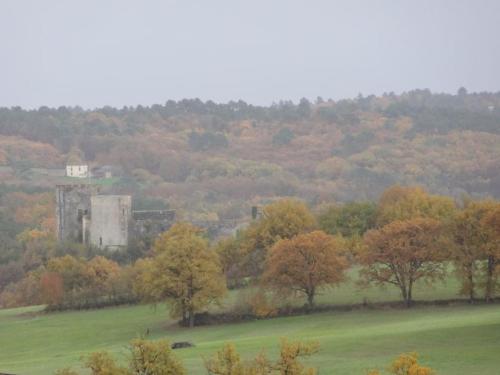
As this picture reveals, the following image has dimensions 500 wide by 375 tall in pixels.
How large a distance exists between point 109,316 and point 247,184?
11340 cm

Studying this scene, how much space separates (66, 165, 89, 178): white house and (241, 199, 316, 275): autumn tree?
92790mm

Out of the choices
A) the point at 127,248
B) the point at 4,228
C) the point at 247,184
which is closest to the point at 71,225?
the point at 127,248

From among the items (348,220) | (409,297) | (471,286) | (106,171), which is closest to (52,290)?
(348,220)

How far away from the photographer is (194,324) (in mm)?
63125

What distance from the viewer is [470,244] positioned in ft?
202

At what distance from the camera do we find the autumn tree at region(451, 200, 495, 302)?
59875 millimetres

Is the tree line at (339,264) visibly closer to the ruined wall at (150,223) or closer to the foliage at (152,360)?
the ruined wall at (150,223)

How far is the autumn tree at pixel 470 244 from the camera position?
59.9 metres

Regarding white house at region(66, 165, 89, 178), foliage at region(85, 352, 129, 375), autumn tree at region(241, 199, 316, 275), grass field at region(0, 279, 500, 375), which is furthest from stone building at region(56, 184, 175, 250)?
white house at region(66, 165, 89, 178)

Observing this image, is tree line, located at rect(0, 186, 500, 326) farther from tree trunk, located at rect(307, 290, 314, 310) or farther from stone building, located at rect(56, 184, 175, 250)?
stone building, located at rect(56, 184, 175, 250)

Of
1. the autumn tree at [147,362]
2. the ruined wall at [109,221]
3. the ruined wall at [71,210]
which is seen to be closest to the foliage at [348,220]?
A: the ruined wall at [109,221]

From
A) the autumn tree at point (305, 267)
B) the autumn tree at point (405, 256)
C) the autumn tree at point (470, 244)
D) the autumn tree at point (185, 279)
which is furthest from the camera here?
the autumn tree at point (305, 267)

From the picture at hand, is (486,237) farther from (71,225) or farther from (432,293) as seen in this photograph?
(71,225)

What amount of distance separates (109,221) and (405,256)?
3576 cm
